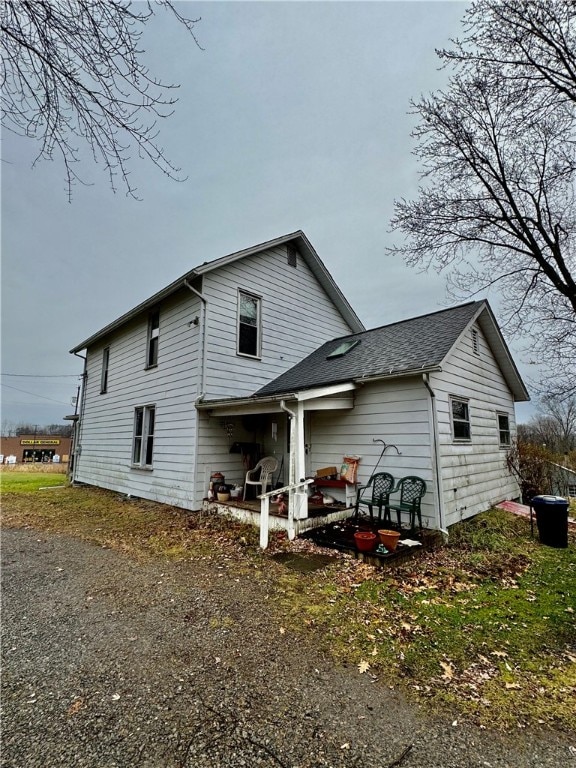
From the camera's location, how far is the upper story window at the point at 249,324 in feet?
31.6

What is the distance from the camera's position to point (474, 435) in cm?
839

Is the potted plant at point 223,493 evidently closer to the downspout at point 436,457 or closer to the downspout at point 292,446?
the downspout at point 292,446

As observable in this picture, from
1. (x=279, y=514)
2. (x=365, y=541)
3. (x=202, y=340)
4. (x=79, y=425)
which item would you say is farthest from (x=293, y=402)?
(x=79, y=425)

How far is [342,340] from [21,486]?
13.4m

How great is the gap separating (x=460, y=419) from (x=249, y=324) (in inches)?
225

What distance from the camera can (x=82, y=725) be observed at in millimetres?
2254

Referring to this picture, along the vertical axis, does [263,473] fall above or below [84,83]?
below

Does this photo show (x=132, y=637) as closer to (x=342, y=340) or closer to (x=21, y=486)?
(x=342, y=340)

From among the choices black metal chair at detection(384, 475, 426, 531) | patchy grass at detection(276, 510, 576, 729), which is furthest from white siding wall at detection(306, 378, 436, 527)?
patchy grass at detection(276, 510, 576, 729)

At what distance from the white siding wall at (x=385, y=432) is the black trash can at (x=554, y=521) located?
7.74 feet

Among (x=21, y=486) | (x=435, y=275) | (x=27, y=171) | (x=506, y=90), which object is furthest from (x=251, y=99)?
(x=21, y=486)

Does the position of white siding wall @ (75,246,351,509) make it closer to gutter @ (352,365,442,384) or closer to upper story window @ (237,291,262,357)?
upper story window @ (237,291,262,357)

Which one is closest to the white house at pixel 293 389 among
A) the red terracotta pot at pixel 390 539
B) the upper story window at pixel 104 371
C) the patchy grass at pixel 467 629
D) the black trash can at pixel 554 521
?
the upper story window at pixel 104 371

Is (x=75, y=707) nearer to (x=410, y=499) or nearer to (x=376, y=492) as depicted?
(x=410, y=499)
